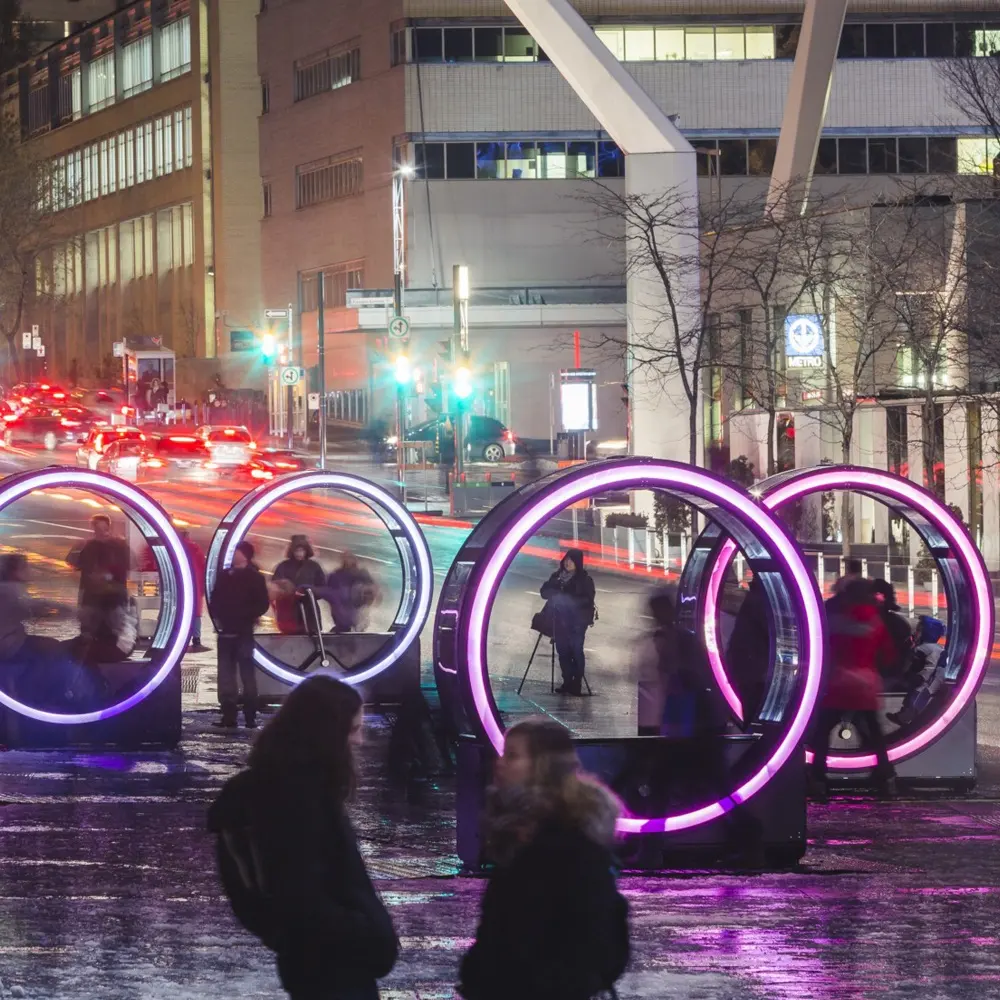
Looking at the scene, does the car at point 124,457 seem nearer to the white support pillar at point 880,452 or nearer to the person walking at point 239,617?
the white support pillar at point 880,452

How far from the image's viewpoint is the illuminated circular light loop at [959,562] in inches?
564

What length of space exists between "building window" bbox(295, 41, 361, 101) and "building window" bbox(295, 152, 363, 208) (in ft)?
9.51

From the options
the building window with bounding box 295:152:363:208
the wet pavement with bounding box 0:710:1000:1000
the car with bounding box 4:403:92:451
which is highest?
the building window with bounding box 295:152:363:208

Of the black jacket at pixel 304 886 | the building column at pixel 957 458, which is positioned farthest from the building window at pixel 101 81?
the black jacket at pixel 304 886

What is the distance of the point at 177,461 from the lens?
58.2 metres

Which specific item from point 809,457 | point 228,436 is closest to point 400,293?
point 228,436

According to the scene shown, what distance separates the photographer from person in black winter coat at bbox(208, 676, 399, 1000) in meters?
5.36

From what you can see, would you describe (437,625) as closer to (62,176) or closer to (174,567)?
(174,567)

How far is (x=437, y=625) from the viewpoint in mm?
11719

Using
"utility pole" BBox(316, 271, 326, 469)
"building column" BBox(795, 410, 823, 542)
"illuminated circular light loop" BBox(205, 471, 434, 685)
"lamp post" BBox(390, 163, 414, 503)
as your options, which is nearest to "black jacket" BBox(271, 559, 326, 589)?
"illuminated circular light loop" BBox(205, 471, 434, 685)

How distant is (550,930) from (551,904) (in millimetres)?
66

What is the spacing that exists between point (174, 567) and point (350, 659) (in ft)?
9.36

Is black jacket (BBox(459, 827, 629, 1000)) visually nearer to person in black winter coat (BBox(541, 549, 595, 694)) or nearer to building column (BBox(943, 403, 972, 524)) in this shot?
person in black winter coat (BBox(541, 549, 595, 694))

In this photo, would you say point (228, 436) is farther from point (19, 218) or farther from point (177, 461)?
point (19, 218)
